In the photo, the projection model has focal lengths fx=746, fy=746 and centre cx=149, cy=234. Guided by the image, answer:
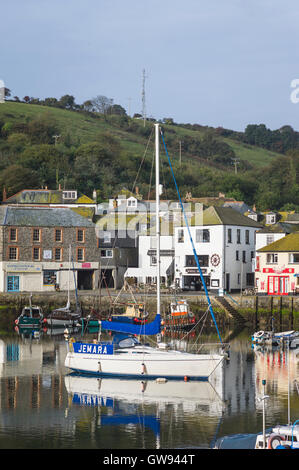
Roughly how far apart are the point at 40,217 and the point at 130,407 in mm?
45583

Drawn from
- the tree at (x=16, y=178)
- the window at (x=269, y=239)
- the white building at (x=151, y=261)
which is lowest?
the white building at (x=151, y=261)

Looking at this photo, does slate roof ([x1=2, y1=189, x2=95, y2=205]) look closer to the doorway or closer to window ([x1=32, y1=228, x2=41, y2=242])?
the doorway

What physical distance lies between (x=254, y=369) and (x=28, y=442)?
1976 centimetres

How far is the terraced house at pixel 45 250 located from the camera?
7488 centimetres

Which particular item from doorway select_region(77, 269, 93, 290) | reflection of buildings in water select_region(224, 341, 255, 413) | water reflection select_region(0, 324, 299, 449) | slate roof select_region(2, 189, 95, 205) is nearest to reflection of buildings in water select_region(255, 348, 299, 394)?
water reflection select_region(0, 324, 299, 449)

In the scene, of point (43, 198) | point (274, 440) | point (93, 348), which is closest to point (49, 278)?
point (43, 198)

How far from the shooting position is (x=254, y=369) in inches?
1743

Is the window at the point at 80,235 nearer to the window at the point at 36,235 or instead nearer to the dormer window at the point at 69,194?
the window at the point at 36,235

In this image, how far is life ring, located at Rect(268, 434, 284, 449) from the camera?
22.5 meters

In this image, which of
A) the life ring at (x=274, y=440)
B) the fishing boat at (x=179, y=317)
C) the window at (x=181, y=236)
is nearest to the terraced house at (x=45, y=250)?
the window at (x=181, y=236)

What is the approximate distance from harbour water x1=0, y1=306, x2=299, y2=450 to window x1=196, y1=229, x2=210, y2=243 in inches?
1164

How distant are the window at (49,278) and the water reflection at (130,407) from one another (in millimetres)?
29105
